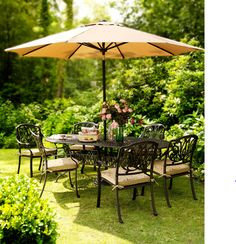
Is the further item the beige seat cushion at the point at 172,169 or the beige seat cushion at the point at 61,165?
the beige seat cushion at the point at 61,165

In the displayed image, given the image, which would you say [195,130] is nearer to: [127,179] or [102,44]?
[102,44]

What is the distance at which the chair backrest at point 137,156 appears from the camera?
4371 mm

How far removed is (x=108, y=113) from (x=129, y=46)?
1.55 meters

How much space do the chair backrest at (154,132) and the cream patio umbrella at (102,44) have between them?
1.00 metres

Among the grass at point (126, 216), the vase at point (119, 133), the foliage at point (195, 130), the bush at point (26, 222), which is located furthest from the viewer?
the foliage at point (195, 130)

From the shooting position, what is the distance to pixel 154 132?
6.27 meters

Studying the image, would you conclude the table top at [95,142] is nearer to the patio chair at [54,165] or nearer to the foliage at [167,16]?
the patio chair at [54,165]

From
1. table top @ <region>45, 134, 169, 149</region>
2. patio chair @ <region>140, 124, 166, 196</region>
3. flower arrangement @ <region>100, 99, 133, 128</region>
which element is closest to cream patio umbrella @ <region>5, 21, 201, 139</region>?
flower arrangement @ <region>100, 99, 133, 128</region>

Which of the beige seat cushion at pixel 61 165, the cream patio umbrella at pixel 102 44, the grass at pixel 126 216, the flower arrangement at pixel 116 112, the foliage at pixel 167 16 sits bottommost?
the grass at pixel 126 216

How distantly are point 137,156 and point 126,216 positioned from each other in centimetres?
76

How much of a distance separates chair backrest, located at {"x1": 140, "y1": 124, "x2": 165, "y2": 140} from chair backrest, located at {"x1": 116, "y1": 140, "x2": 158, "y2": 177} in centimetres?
172

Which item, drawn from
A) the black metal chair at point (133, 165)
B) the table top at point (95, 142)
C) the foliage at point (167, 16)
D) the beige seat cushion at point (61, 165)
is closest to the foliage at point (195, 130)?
the table top at point (95, 142)
